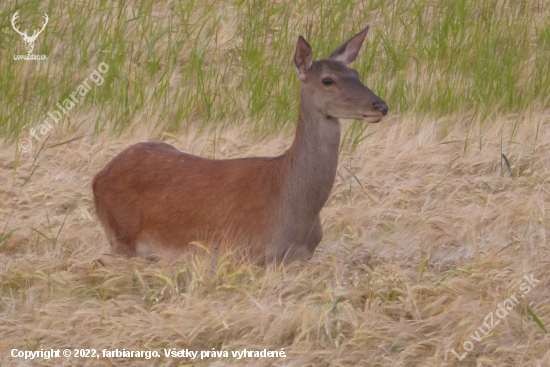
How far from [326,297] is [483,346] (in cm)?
81

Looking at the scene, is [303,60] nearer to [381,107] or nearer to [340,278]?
[381,107]

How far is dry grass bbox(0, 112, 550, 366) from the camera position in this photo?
4.29 meters

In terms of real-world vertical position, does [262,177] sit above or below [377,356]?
above

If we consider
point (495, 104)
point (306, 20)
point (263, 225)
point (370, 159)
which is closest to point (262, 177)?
point (263, 225)

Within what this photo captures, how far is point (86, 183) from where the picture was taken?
260 inches

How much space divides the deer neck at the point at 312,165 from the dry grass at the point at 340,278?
0.36m

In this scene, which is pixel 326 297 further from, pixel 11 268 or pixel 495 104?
pixel 495 104
